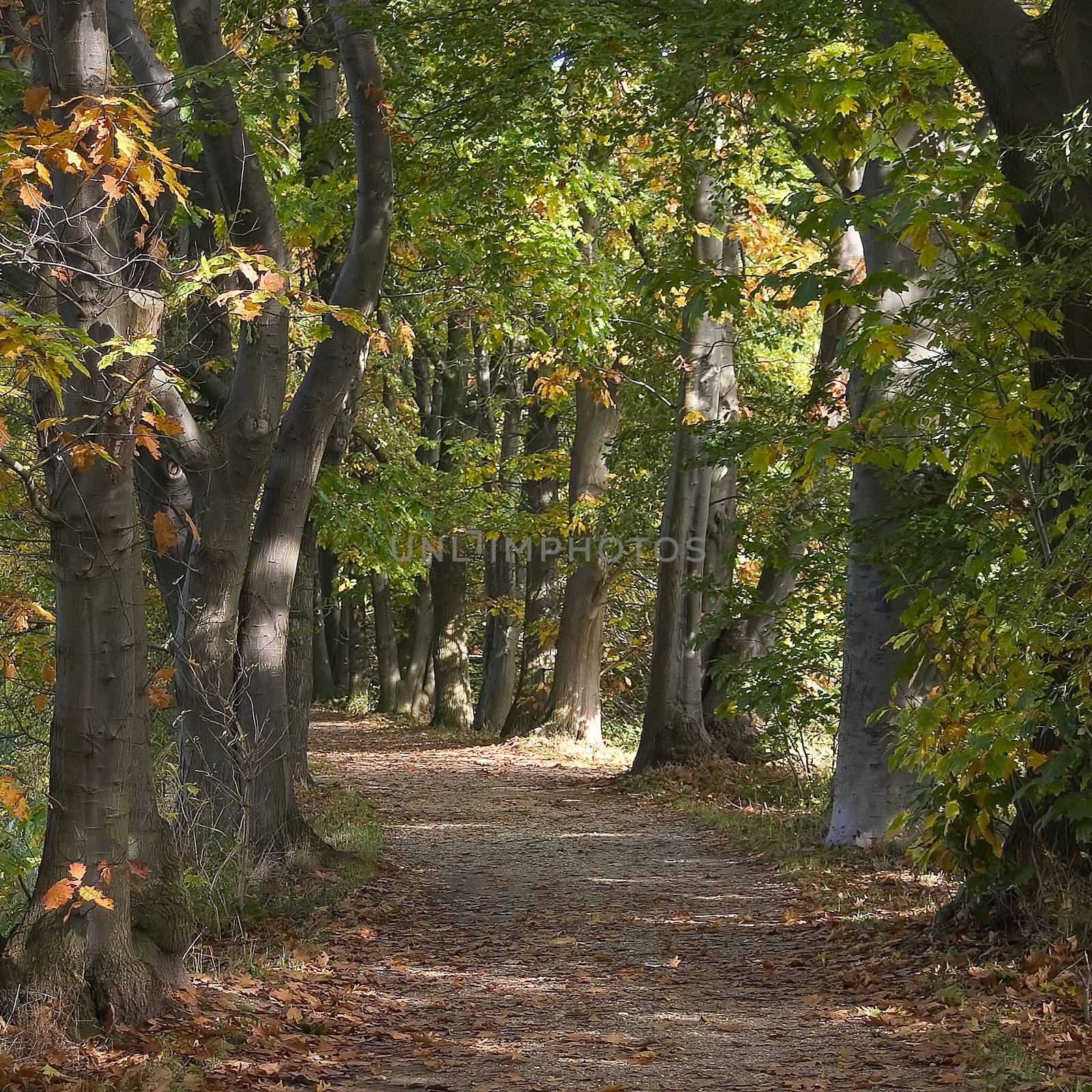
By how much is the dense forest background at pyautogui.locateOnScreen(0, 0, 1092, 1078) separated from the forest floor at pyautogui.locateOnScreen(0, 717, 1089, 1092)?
502 millimetres

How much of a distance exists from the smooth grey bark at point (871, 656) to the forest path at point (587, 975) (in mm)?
1025

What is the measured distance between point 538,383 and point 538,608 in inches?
218

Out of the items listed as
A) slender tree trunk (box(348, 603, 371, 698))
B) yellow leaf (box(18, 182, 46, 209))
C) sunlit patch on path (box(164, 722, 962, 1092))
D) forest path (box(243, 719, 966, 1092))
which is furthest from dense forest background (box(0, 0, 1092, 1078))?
slender tree trunk (box(348, 603, 371, 698))

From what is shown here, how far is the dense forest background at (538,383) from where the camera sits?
5680 mm

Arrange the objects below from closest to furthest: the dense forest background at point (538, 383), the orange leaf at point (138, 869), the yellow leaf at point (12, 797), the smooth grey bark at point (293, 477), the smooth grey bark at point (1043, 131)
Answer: the yellow leaf at point (12, 797) < the dense forest background at point (538, 383) < the orange leaf at point (138, 869) < the smooth grey bark at point (1043, 131) < the smooth grey bark at point (293, 477)

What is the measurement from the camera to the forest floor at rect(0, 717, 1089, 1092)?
5441mm

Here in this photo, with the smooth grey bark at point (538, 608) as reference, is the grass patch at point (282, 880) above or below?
below

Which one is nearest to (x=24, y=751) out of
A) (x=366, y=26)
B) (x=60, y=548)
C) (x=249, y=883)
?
(x=249, y=883)

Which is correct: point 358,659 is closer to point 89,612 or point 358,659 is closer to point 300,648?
point 300,648

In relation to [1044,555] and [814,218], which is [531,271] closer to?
[814,218]

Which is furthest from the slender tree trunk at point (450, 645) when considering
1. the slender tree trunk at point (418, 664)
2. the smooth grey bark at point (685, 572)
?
the smooth grey bark at point (685, 572)

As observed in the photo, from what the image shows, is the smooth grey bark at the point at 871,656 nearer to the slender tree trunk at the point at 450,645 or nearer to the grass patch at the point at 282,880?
the grass patch at the point at 282,880

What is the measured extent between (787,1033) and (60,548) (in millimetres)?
4166

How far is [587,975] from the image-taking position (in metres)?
7.60
